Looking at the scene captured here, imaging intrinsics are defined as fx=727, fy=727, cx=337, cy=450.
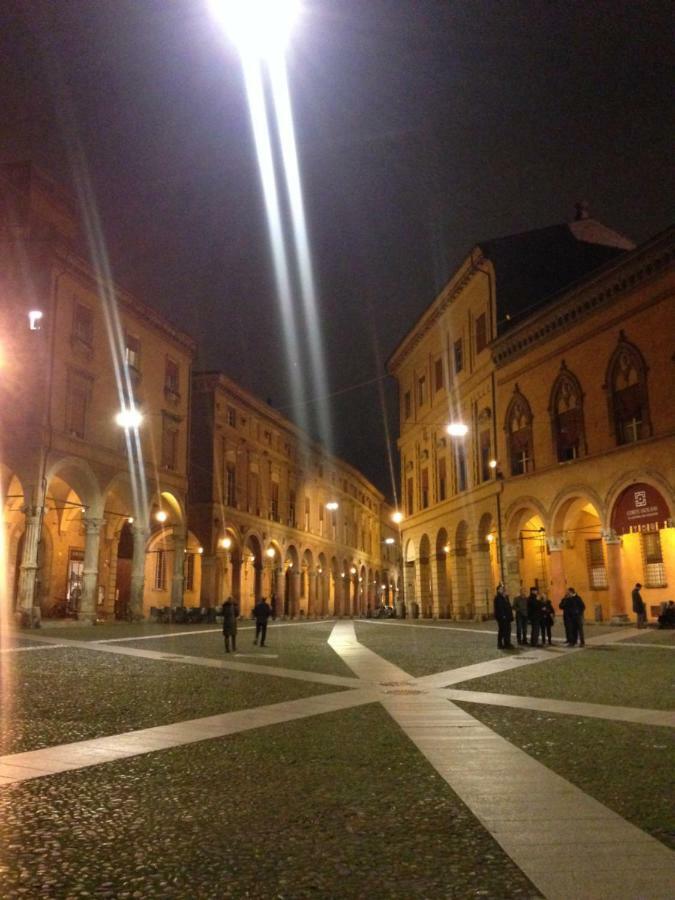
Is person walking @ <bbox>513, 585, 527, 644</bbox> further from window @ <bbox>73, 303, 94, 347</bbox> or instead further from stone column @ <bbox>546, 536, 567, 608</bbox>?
window @ <bbox>73, 303, 94, 347</bbox>

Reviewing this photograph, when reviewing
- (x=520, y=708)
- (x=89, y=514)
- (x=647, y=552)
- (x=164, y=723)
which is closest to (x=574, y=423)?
(x=647, y=552)

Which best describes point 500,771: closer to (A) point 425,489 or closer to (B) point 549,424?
(B) point 549,424

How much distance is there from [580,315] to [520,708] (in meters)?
22.8

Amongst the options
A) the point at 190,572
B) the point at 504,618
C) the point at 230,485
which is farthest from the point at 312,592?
the point at 504,618

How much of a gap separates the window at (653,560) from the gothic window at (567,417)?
13.3 feet

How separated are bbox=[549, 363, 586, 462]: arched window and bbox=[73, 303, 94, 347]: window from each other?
19.8 metres

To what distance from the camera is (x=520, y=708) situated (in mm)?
8570

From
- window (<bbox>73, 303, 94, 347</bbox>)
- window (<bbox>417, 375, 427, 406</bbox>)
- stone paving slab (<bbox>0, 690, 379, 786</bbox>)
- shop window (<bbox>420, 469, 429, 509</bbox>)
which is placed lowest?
stone paving slab (<bbox>0, 690, 379, 786</bbox>)

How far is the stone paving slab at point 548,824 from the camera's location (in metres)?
3.29

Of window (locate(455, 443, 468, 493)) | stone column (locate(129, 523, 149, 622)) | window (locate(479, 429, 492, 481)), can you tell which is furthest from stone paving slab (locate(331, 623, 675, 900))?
window (locate(455, 443, 468, 493))

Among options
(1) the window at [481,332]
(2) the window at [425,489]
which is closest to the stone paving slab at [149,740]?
(1) the window at [481,332]

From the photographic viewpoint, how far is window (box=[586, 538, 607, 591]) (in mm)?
29047

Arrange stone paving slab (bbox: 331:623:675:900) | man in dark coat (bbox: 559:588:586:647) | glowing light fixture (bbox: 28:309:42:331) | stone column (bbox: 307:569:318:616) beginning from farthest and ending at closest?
stone column (bbox: 307:569:318:616)
glowing light fixture (bbox: 28:309:42:331)
man in dark coat (bbox: 559:588:586:647)
stone paving slab (bbox: 331:623:675:900)

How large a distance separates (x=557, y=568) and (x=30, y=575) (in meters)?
20.1
